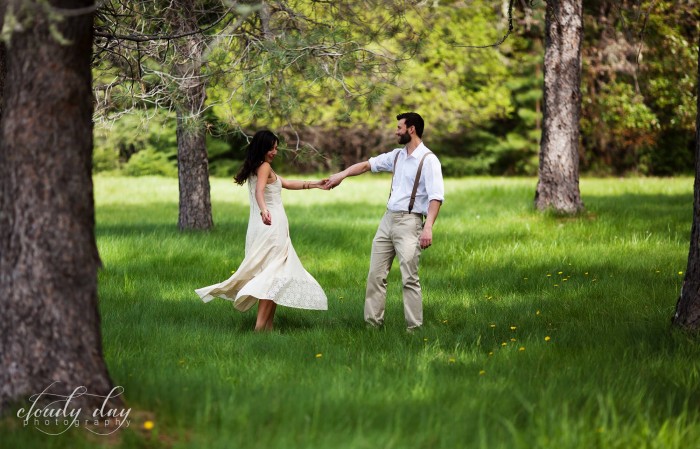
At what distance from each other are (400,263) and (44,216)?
3.67 metres

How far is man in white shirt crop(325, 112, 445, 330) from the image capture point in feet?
23.7

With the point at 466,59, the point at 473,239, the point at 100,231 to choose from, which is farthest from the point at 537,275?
the point at 466,59

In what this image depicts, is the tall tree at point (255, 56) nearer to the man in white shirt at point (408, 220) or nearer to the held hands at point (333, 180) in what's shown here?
the held hands at point (333, 180)

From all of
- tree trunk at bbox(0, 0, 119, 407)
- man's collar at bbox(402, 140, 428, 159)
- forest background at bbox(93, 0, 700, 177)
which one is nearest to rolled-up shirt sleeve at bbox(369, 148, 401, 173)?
man's collar at bbox(402, 140, 428, 159)

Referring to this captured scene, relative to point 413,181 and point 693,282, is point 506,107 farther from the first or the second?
point 693,282

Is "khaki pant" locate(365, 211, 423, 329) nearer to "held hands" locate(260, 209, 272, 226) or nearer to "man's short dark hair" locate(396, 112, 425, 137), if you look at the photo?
"man's short dark hair" locate(396, 112, 425, 137)

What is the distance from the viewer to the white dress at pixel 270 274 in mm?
7301

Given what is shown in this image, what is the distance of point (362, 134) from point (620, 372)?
98.8ft

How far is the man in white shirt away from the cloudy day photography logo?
11.3 ft

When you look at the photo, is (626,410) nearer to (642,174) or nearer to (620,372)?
(620,372)

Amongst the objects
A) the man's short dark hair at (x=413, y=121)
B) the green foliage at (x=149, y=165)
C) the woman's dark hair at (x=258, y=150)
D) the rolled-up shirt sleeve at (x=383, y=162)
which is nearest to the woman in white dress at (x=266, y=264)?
the woman's dark hair at (x=258, y=150)

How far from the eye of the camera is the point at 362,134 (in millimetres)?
35125

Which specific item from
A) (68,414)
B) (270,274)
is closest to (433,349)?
(270,274)

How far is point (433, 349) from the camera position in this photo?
20.4 ft
